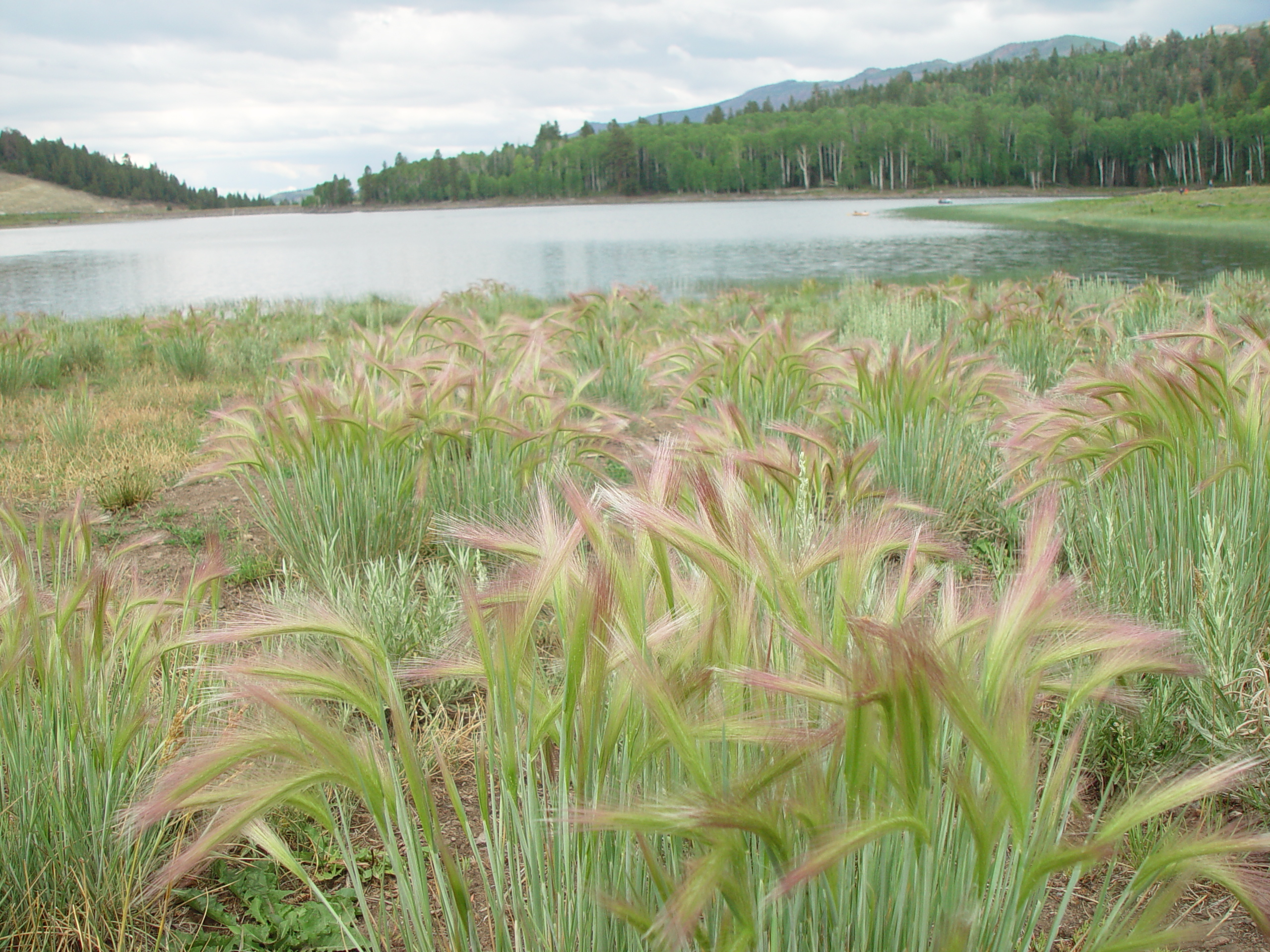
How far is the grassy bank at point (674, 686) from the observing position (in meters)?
0.93

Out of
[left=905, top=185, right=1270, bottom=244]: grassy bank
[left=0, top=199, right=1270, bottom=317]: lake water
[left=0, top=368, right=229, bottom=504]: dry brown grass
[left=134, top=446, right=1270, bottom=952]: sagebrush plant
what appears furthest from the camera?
[left=905, top=185, right=1270, bottom=244]: grassy bank

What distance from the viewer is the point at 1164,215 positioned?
40.4m

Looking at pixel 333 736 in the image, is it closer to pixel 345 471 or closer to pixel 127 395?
pixel 345 471

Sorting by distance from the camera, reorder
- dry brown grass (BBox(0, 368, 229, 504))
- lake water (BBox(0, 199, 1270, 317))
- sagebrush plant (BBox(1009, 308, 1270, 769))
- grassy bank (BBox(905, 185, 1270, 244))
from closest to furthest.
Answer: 1. sagebrush plant (BBox(1009, 308, 1270, 769))
2. dry brown grass (BBox(0, 368, 229, 504))
3. lake water (BBox(0, 199, 1270, 317))
4. grassy bank (BBox(905, 185, 1270, 244))

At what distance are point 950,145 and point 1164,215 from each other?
6864 cm

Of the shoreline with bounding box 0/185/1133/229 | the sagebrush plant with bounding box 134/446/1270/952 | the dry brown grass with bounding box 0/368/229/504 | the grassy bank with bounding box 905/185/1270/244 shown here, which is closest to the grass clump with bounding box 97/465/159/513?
the dry brown grass with bounding box 0/368/229/504

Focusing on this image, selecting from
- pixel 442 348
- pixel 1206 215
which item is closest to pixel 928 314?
pixel 442 348

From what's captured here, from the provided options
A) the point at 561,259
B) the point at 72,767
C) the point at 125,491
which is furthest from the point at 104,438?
the point at 561,259

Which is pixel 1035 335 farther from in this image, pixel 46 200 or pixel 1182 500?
pixel 46 200

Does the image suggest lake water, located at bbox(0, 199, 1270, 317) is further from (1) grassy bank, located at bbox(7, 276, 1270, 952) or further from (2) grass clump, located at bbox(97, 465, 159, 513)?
(1) grassy bank, located at bbox(7, 276, 1270, 952)

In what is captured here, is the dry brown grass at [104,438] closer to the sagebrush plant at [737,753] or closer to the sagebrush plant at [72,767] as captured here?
the sagebrush plant at [72,767]

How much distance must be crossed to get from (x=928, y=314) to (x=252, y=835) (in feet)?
27.7

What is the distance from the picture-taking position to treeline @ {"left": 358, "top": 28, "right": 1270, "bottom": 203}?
85438 mm

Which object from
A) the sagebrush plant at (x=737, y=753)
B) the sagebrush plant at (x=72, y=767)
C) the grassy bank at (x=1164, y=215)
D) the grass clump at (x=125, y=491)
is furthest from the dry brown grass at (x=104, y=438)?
the grassy bank at (x=1164, y=215)
